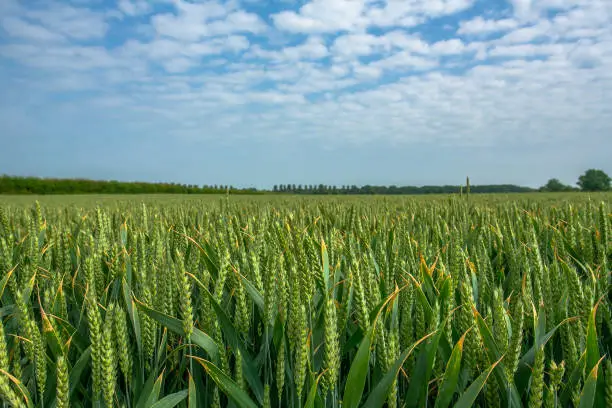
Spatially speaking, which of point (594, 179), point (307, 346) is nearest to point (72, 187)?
point (307, 346)

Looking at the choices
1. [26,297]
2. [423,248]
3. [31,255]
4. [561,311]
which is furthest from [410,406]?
[31,255]

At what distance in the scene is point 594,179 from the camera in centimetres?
5150

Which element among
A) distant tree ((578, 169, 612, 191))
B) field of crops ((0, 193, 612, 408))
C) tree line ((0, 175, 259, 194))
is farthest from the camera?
distant tree ((578, 169, 612, 191))

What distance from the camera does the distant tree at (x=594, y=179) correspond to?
49.9m

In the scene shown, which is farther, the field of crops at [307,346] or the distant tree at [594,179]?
the distant tree at [594,179]

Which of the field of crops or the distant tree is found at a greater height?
the distant tree

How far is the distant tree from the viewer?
4989 centimetres

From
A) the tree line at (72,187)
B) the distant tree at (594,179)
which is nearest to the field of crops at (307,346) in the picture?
the tree line at (72,187)

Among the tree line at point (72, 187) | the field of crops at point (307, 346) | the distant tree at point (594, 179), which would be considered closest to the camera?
the field of crops at point (307, 346)

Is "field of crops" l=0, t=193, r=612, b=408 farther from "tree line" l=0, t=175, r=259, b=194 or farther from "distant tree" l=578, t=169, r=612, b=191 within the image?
"distant tree" l=578, t=169, r=612, b=191

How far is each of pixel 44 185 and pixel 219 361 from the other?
138ft

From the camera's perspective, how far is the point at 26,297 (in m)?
1.32

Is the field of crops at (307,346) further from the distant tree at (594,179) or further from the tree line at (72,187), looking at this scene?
the distant tree at (594,179)

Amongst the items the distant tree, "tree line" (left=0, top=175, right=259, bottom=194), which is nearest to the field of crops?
"tree line" (left=0, top=175, right=259, bottom=194)
